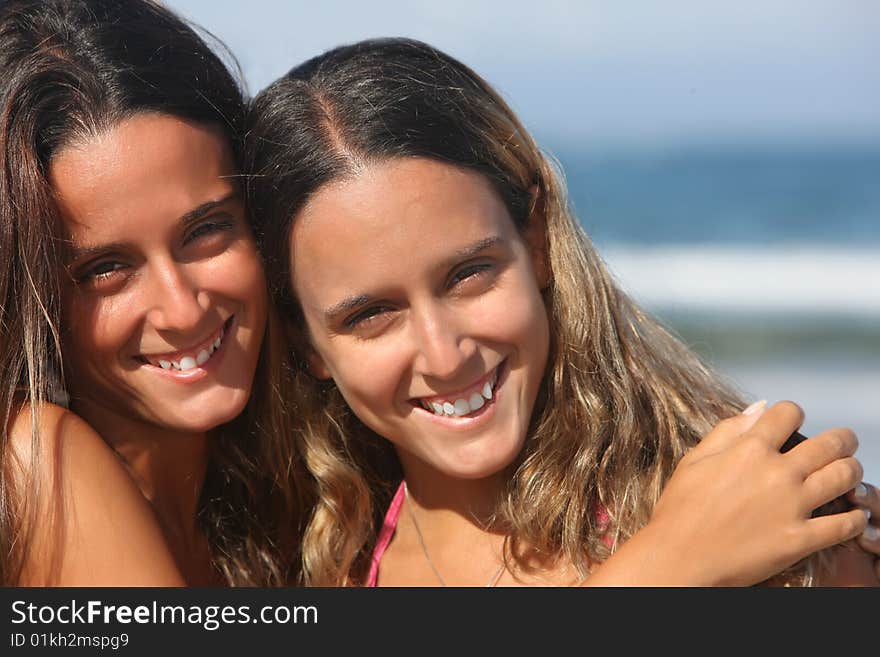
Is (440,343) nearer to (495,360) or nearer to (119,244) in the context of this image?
(495,360)

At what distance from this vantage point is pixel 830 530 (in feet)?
7.76

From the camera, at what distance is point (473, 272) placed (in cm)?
258

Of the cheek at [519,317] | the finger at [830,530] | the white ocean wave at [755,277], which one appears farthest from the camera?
the white ocean wave at [755,277]

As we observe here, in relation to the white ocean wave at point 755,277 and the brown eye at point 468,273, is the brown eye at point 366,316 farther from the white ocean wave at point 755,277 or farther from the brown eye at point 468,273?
the white ocean wave at point 755,277

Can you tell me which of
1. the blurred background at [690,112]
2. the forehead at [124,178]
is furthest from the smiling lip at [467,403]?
the blurred background at [690,112]

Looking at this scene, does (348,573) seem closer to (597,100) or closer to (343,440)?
(343,440)

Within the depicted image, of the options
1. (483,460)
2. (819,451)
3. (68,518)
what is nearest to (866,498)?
(819,451)

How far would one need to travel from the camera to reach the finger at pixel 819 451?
238cm

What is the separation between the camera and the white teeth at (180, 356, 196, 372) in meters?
2.86

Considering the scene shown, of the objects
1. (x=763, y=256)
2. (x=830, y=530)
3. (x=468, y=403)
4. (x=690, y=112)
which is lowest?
(x=830, y=530)

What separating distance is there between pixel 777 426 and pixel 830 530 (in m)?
0.24

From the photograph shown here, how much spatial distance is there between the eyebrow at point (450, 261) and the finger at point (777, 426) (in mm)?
716

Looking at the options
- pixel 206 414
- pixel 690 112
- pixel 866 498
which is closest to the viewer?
pixel 866 498

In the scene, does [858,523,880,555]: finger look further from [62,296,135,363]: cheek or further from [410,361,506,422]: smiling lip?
[62,296,135,363]: cheek
